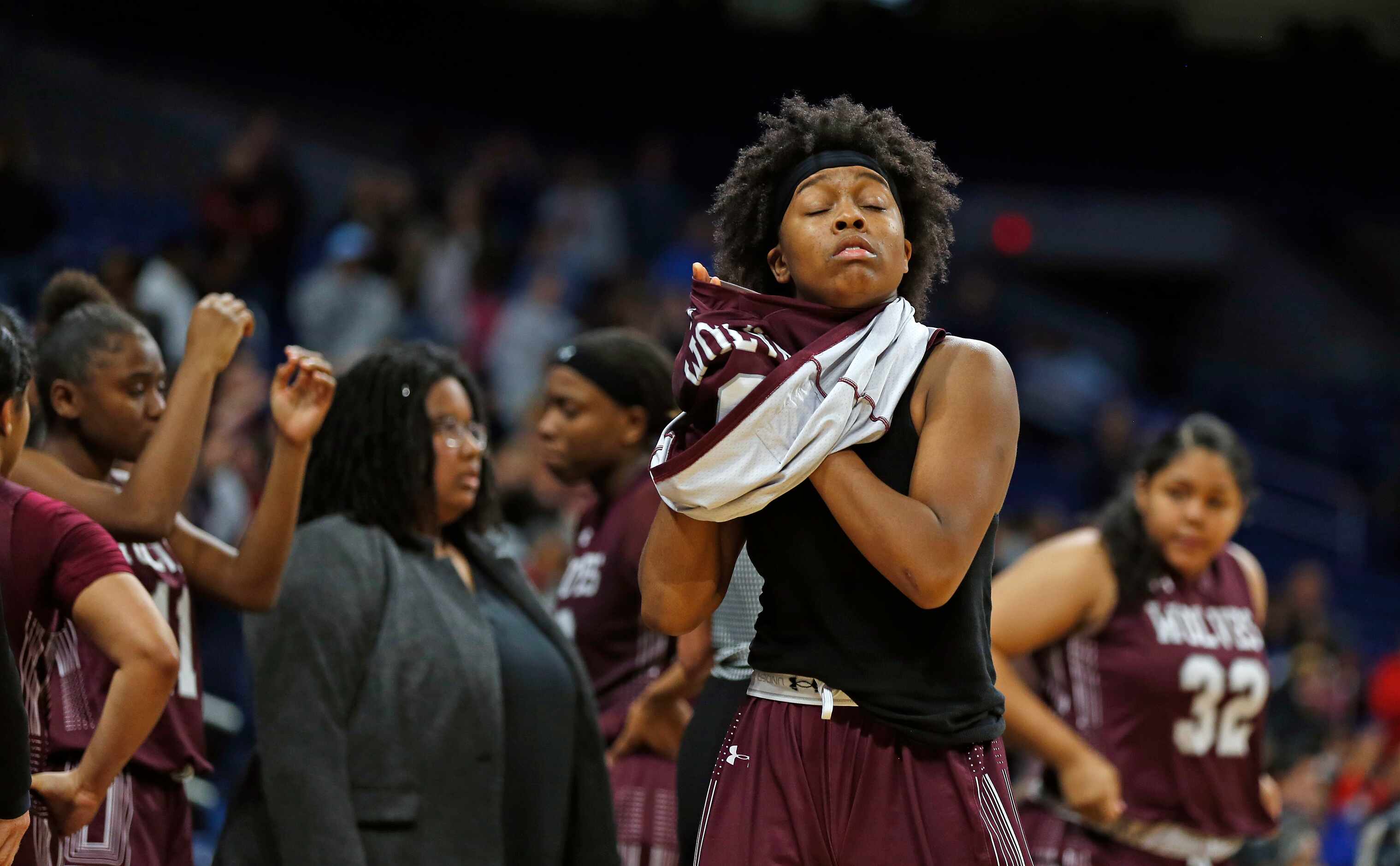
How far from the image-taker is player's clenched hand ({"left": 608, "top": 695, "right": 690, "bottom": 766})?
4.02 metres

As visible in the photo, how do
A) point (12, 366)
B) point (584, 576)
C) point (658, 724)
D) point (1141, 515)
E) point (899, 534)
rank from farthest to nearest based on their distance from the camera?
1. point (1141, 515)
2. point (584, 576)
3. point (658, 724)
4. point (12, 366)
5. point (899, 534)

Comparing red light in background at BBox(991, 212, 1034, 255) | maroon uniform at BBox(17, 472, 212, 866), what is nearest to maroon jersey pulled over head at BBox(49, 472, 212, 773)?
maroon uniform at BBox(17, 472, 212, 866)

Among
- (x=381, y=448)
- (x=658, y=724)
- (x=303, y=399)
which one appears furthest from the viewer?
(x=658, y=724)

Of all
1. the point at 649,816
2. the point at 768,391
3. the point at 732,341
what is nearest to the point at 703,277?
the point at 732,341

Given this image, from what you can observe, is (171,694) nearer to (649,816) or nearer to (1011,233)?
(649,816)

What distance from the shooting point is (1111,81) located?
14.5 meters

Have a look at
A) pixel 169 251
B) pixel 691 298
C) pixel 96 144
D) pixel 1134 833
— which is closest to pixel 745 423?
pixel 691 298

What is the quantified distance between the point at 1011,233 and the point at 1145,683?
11.5 metres

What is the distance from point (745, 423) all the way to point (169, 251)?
618cm

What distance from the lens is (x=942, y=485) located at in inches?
94.4

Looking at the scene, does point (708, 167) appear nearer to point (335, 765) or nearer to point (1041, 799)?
point (1041, 799)

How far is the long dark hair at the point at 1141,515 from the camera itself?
14.9 feet

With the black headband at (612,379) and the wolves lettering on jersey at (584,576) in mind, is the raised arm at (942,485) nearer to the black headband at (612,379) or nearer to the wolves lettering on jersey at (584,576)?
the wolves lettering on jersey at (584,576)

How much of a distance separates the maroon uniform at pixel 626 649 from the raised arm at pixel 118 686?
1407mm
